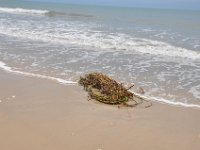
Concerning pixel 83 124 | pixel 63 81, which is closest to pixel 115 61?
pixel 63 81

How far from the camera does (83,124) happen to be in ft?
16.0

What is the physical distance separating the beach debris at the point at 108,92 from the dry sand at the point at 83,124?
193mm

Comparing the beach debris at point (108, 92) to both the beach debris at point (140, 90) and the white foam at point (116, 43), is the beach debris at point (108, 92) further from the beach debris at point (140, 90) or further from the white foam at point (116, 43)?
the white foam at point (116, 43)

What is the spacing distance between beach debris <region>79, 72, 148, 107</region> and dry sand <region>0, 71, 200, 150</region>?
193 millimetres

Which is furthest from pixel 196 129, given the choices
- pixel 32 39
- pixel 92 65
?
pixel 32 39

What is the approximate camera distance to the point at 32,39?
13477 millimetres

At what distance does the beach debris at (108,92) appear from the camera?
598 cm

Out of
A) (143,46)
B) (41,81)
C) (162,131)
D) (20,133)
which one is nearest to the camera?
(20,133)

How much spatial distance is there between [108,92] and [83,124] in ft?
5.04

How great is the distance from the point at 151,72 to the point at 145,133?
3.85 metres

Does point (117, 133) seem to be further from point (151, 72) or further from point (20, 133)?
point (151, 72)

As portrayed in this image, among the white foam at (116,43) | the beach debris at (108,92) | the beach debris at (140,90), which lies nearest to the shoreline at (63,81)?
the beach debris at (140,90)

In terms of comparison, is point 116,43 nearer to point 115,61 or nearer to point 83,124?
point 115,61

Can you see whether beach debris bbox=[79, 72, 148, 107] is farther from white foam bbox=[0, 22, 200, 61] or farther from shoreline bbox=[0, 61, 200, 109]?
white foam bbox=[0, 22, 200, 61]
